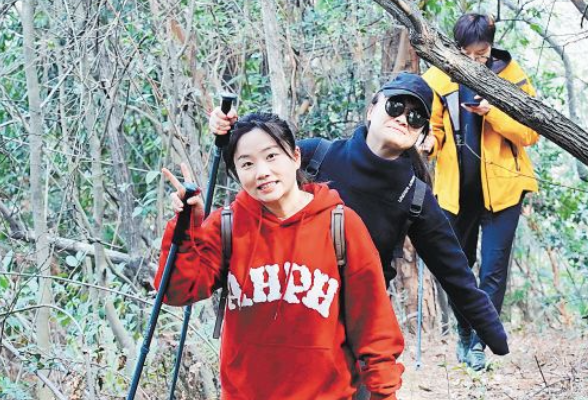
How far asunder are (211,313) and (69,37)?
2.14 metres

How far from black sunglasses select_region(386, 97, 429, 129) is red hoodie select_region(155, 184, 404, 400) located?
696 mm

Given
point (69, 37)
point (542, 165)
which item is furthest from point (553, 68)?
point (69, 37)

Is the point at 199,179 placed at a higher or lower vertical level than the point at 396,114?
lower

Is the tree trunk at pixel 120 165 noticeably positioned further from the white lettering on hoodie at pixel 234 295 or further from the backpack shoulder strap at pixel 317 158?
the white lettering on hoodie at pixel 234 295

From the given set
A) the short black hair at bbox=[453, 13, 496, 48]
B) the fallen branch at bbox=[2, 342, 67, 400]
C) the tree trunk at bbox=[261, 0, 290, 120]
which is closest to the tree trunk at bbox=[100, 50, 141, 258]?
the tree trunk at bbox=[261, 0, 290, 120]

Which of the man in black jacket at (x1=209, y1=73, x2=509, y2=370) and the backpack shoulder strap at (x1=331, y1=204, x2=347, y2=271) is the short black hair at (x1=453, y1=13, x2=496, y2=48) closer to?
the man in black jacket at (x1=209, y1=73, x2=509, y2=370)

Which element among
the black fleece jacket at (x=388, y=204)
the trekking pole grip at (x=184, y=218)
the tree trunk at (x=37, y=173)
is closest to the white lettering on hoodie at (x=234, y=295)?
the trekking pole grip at (x=184, y=218)

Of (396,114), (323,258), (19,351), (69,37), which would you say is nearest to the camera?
(323,258)

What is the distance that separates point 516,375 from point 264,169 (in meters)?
3.83

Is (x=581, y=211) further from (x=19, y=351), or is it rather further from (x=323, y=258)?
(x=323, y=258)

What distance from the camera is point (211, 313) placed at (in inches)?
275

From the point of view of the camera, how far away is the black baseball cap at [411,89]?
4.05m

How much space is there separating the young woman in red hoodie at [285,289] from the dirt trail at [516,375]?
2456 millimetres

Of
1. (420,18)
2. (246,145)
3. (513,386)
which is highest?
(420,18)
